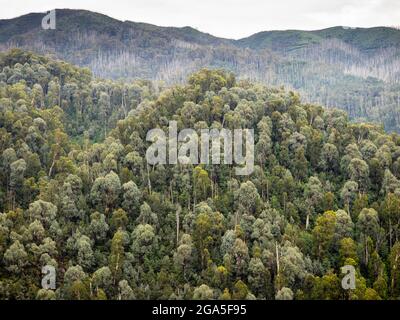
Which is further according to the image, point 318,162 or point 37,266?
point 318,162

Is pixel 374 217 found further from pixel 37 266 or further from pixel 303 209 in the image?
pixel 37 266

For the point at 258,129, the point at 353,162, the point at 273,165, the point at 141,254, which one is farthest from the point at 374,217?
the point at 141,254

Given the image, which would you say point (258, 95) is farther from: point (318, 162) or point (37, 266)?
point (37, 266)

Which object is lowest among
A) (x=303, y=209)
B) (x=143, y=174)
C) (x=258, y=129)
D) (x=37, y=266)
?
(x=37, y=266)
